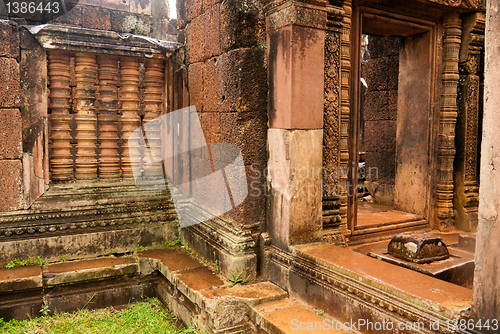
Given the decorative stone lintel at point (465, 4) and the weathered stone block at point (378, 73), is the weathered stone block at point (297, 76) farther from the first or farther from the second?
the weathered stone block at point (378, 73)

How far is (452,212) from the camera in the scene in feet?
14.7

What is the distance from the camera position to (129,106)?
4.30m

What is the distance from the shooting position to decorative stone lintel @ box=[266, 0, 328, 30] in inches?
114

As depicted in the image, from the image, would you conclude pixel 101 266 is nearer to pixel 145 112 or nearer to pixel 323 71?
pixel 145 112

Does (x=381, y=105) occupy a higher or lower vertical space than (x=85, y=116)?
higher

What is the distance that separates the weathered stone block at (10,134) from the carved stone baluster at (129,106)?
103 centimetres

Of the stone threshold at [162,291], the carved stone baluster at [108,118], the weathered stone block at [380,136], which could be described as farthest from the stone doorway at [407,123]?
the carved stone baluster at [108,118]

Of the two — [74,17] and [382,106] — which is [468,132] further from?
[74,17]

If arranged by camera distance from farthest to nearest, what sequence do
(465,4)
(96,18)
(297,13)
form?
(96,18) → (465,4) → (297,13)

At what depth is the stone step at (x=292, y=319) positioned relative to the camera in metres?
2.51

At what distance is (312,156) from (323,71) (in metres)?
0.71

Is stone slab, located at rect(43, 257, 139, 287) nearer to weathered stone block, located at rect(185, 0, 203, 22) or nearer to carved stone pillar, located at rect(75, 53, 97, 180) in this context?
carved stone pillar, located at rect(75, 53, 97, 180)

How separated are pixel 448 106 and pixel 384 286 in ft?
9.74

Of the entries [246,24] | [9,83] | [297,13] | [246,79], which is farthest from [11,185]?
[297,13]
